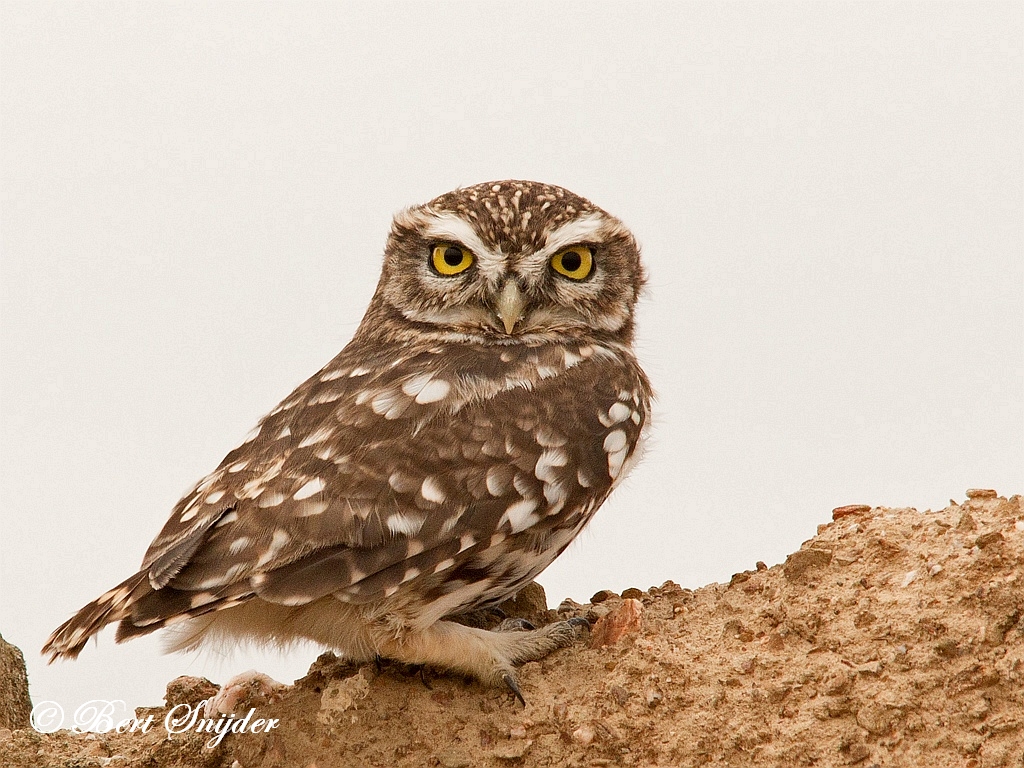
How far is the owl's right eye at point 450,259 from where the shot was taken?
386cm

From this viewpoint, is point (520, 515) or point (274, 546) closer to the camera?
point (274, 546)

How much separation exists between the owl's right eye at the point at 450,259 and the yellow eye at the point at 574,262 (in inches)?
10.7

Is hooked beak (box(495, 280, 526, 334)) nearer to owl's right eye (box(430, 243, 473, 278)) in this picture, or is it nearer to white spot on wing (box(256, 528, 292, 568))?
owl's right eye (box(430, 243, 473, 278))

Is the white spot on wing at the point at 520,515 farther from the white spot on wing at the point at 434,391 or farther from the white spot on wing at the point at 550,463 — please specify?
the white spot on wing at the point at 434,391

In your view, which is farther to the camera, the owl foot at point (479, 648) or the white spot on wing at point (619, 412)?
the white spot on wing at point (619, 412)

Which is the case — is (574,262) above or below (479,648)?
above

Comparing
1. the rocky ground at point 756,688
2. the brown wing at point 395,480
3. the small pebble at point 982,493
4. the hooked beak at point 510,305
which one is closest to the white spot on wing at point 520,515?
the brown wing at point 395,480

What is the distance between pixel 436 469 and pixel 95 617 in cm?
94

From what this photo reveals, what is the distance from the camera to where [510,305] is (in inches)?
148

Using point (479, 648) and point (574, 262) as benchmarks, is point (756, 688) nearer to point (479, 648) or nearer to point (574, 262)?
point (479, 648)

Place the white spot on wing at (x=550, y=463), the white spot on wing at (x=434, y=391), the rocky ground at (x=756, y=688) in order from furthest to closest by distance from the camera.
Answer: the white spot on wing at (x=434, y=391) → the white spot on wing at (x=550, y=463) → the rocky ground at (x=756, y=688)

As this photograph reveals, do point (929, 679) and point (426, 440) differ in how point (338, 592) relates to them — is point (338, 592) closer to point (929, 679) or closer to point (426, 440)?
point (426, 440)

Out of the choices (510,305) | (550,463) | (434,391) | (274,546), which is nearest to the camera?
(274,546)

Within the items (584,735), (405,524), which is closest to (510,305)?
(405,524)
